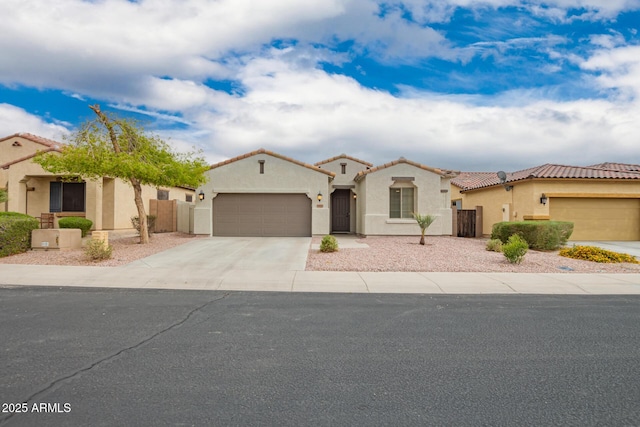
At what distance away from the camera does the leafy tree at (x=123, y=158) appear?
14406mm

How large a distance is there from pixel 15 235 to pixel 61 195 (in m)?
8.98

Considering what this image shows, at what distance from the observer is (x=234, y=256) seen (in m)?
13.3

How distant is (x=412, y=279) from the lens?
394 inches

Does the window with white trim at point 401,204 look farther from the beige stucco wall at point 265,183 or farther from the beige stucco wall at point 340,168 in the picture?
the beige stucco wall at point 340,168

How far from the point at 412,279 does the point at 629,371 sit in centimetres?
578

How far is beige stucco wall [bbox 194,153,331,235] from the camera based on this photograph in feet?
64.8

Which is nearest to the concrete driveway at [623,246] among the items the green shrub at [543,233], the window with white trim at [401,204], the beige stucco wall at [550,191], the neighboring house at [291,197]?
the green shrub at [543,233]

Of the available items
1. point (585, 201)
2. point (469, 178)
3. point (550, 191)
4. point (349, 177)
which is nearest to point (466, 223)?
point (550, 191)

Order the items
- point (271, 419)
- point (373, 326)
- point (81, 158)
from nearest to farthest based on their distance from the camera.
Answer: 1. point (271, 419)
2. point (373, 326)
3. point (81, 158)

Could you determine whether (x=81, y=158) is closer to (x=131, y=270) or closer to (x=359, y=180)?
(x=131, y=270)

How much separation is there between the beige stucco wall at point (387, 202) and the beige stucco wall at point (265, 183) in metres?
2.11

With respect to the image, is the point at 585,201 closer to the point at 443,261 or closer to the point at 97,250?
the point at 443,261

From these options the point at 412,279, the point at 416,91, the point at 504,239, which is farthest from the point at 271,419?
the point at 416,91

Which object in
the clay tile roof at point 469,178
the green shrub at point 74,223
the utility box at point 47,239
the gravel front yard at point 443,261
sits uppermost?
the clay tile roof at point 469,178
